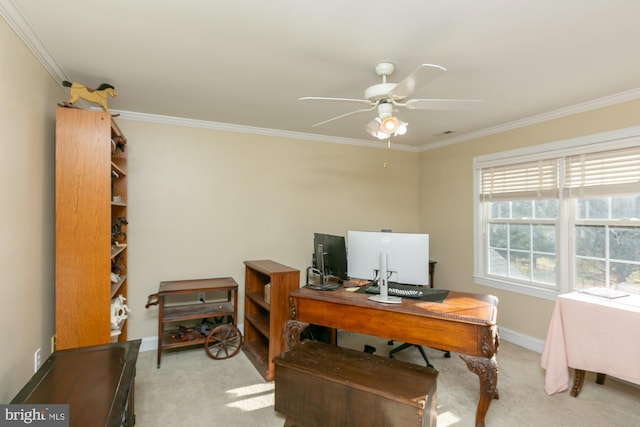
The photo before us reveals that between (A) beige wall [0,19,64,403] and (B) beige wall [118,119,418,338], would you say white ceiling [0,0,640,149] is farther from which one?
(B) beige wall [118,119,418,338]

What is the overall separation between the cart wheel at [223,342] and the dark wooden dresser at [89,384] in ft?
4.34

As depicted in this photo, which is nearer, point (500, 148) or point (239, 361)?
point (239, 361)

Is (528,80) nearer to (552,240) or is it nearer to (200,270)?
(552,240)

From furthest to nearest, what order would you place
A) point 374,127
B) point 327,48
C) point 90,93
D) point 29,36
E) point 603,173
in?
point 603,173
point 90,93
point 374,127
point 327,48
point 29,36

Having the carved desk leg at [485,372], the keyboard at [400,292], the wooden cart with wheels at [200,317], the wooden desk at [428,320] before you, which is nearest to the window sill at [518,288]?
the wooden desk at [428,320]

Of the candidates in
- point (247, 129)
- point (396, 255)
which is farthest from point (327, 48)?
point (247, 129)

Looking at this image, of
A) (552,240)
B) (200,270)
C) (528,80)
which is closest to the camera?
(528,80)

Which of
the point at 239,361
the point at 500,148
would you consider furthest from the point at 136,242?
the point at 500,148

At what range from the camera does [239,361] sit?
122 inches

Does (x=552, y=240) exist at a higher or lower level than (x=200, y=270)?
higher

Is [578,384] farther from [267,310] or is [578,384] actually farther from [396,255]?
[267,310]

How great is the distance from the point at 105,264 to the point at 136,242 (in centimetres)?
114

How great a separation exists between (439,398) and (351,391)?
105 centimetres

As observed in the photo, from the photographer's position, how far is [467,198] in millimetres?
4145
